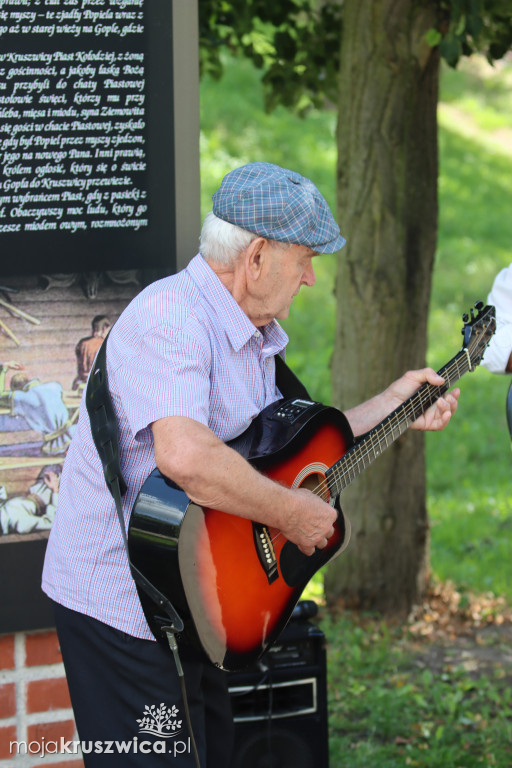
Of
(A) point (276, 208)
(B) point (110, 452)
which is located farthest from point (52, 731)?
(A) point (276, 208)

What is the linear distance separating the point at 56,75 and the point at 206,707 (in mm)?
1678

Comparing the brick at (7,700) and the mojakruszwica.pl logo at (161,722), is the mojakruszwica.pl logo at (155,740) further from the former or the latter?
the brick at (7,700)

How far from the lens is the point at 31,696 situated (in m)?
2.70

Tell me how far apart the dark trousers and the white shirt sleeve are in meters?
1.18

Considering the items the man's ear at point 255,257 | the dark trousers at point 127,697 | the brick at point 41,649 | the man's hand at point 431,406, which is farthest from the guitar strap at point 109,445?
the man's hand at point 431,406

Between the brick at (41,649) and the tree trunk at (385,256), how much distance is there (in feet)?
6.30

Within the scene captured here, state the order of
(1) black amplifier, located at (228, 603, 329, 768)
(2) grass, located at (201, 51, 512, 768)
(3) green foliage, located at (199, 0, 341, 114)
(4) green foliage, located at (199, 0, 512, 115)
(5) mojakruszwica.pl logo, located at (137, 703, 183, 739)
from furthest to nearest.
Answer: (3) green foliage, located at (199, 0, 341, 114) < (4) green foliage, located at (199, 0, 512, 115) < (2) grass, located at (201, 51, 512, 768) < (1) black amplifier, located at (228, 603, 329, 768) < (5) mojakruszwica.pl logo, located at (137, 703, 183, 739)

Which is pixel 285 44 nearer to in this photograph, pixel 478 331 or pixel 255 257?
pixel 478 331

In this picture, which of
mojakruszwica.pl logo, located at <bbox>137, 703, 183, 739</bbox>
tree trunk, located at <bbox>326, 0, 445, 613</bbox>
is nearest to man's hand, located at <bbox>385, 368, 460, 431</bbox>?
mojakruszwica.pl logo, located at <bbox>137, 703, 183, 739</bbox>

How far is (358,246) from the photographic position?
412cm

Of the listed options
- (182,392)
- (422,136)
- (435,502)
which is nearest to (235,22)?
(422,136)

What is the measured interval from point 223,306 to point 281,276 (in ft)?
0.51

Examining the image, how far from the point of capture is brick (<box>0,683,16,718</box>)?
2.68 metres

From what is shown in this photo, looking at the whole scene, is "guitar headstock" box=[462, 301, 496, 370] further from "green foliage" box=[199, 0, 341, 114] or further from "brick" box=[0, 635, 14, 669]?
"green foliage" box=[199, 0, 341, 114]
